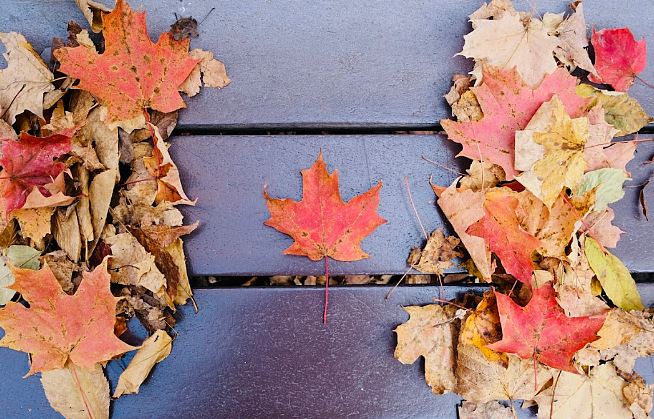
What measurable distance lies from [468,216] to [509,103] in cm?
27

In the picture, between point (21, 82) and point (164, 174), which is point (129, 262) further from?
point (21, 82)

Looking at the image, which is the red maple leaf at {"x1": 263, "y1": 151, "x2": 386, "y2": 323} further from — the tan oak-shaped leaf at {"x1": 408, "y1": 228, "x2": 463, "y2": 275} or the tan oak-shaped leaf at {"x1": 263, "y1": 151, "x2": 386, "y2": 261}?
the tan oak-shaped leaf at {"x1": 408, "y1": 228, "x2": 463, "y2": 275}

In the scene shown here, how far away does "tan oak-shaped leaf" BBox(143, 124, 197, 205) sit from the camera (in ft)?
3.29

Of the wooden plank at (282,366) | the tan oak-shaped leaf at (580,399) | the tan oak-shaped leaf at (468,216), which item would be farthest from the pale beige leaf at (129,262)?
the tan oak-shaped leaf at (580,399)

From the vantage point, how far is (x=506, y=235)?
0.99m

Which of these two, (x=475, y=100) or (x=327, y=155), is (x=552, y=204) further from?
(x=327, y=155)

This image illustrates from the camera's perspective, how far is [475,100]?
1031mm

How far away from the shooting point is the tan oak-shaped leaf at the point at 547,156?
964mm

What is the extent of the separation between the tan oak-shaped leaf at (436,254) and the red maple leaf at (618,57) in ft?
1.73

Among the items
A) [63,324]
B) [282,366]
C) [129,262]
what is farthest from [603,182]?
[63,324]

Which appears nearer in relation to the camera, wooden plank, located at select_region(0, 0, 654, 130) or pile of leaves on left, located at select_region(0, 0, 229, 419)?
pile of leaves on left, located at select_region(0, 0, 229, 419)

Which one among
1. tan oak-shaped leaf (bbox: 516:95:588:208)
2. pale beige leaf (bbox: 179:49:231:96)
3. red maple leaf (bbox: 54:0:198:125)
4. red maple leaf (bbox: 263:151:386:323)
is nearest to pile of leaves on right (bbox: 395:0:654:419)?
tan oak-shaped leaf (bbox: 516:95:588:208)

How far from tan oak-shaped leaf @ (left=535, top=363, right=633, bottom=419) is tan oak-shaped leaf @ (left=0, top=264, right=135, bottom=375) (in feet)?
3.17

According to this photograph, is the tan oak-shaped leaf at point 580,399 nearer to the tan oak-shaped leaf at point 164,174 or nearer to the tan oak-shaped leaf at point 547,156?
the tan oak-shaped leaf at point 547,156
